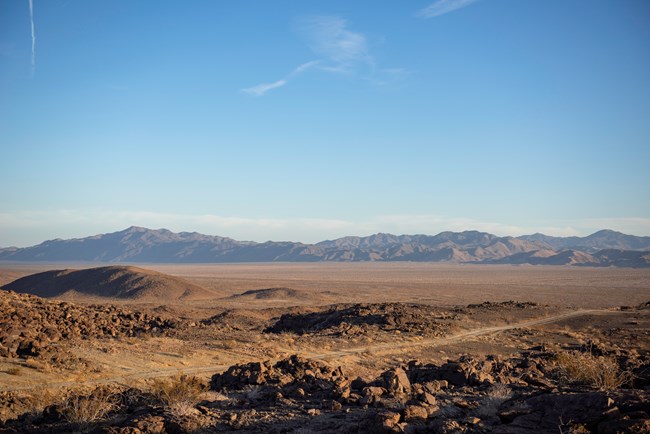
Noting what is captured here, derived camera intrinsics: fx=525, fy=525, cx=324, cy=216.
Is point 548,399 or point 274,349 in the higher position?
point 548,399

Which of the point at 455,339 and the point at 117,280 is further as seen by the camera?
the point at 117,280

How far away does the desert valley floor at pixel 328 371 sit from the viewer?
28.3ft

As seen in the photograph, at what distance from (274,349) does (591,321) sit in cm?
2160

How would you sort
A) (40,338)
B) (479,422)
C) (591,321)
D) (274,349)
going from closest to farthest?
(479,422) < (40,338) < (274,349) < (591,321)

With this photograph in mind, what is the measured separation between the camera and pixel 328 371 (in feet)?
43.8

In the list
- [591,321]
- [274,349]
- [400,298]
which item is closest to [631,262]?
[400,298]

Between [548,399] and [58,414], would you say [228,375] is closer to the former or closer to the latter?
[58,414]

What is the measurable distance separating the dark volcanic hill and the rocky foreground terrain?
3258 centimetres

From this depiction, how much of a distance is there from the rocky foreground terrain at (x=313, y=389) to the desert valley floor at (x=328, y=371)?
0.13 ft

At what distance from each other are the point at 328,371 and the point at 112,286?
176 feet

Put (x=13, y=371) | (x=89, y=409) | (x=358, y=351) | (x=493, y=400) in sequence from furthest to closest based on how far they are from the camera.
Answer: (x=358, y=351) < (x=13, y=371) < (x=89, y=409) < (x=493, y=400)

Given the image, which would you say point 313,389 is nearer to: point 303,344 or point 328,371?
point 328,371

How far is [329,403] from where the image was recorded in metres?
10.1

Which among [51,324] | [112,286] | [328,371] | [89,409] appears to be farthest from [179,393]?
[112,286]
